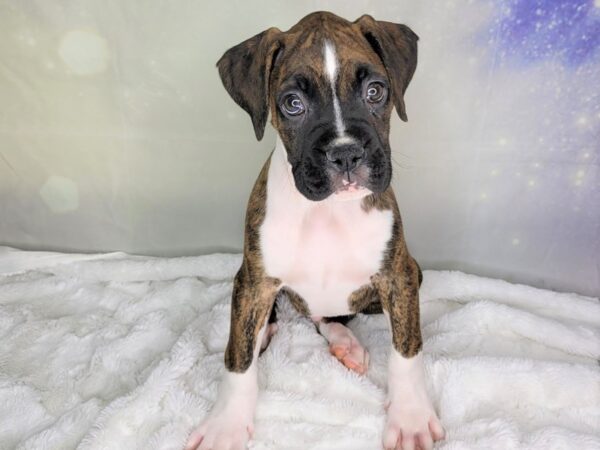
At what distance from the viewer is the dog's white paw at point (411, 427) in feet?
8.00

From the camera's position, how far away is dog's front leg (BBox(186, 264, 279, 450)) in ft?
8.14

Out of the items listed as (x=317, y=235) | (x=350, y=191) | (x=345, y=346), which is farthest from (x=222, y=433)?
(x=350, y=191)

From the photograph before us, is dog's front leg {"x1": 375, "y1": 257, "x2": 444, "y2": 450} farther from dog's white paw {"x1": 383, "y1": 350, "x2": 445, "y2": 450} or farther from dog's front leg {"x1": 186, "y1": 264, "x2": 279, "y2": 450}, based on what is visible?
dog's front leg {"x1": 186, "y1": 264, "x2": 279, "y2": 450}

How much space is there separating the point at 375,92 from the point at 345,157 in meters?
0.38

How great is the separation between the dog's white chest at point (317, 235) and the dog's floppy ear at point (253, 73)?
0.77 ft

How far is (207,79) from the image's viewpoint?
367cm

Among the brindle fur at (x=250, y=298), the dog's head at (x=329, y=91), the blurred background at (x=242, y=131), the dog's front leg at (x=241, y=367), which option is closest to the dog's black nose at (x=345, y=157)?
the dog's head at (x=329, y=91)

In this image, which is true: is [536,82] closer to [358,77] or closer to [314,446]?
[358,77]

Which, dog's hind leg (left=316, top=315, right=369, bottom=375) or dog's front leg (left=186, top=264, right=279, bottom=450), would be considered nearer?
dog's front leg (left=186, top=264, right=279, bottom=450)

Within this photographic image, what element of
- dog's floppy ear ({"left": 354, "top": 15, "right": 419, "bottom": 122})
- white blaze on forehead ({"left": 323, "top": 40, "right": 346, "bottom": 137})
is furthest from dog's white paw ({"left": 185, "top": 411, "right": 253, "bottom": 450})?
dog's floppy ear ({"left": 354, "top": 15, "right": 419, "bottom": 122})

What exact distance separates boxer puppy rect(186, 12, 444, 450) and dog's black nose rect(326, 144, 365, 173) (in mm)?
88

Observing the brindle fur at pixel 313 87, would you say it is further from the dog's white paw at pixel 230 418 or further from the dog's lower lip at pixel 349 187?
the dog's lower lip at pixel 349 187

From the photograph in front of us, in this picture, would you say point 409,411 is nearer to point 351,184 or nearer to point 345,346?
point 345,346

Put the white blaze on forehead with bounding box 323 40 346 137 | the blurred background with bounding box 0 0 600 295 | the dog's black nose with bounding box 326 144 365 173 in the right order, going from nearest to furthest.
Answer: the dog's black nose with bounding box 326 144 365 173, the white blaze on forehead with bounding box 323 40 346 137, the blurred background with bounding box 0 0 600 295
